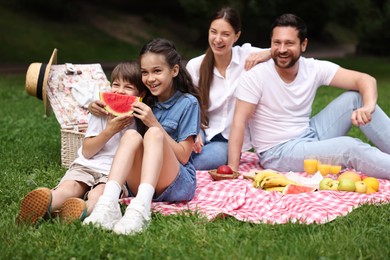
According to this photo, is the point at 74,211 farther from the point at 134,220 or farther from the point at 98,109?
the point at 98,109

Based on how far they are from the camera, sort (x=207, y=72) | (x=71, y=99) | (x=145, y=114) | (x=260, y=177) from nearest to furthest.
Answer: (x=145, y=114) → (x=260, y=177) → (x=207, y=72) → (x=71, y=99)

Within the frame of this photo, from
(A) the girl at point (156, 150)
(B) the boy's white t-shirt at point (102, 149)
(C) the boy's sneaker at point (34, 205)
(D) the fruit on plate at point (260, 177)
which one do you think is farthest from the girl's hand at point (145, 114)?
(D) the fruit on plate at point (260, 177)

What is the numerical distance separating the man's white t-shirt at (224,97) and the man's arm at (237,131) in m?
0.30

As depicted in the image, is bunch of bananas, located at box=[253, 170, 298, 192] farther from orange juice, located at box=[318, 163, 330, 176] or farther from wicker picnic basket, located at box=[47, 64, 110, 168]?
wicker picnic basket, located at box=[47, 64, 110, 168]

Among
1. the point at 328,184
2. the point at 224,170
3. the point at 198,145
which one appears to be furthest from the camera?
the point at 198,145

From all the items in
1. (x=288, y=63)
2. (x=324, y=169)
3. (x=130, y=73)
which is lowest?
(x=324, y=169)

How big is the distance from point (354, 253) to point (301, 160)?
2.34 metres

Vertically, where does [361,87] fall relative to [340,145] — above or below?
above

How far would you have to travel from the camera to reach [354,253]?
145 inches

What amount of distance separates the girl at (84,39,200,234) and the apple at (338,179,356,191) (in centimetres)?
127

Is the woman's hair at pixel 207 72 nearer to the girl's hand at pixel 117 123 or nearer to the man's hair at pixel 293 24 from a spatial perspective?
the man's hair at pixel 293 24

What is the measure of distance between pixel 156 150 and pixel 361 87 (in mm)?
2545

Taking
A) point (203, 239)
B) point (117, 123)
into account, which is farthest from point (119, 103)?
point (203, 239)

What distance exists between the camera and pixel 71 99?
6652 mm
